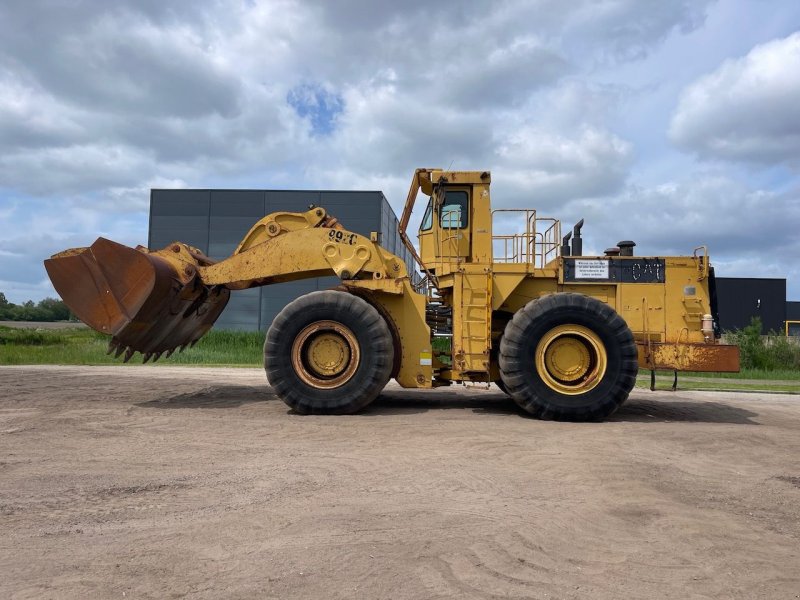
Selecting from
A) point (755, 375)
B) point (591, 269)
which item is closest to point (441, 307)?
point (591, 269)

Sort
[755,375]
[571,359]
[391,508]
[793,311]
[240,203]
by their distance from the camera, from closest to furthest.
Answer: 1. [391,508]
2. [571,359]
3. [755,375]
4. [240,203]
5. [793,311]

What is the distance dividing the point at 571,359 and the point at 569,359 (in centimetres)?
3

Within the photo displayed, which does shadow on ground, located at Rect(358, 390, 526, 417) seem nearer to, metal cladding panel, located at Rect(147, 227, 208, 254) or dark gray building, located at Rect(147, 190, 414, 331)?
dark gray building, located at Rect(147, 190, 414, 331)

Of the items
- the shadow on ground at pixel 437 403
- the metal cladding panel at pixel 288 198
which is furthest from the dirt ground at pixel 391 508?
the metal cladding panel at pixel 288 198

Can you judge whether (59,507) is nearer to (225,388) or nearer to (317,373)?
(317,373)

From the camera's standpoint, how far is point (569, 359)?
9.03 meters

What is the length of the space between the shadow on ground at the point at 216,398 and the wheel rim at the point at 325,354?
1.63 meters

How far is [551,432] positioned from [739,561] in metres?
4.16

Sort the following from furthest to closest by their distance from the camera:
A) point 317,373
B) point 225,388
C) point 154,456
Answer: point 225,388 < point 317,373 < point 154,456

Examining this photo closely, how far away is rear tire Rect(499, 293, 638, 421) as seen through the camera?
882 centimetres

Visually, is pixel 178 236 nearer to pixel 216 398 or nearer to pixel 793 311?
pixel 216 398

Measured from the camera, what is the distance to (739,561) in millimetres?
3734

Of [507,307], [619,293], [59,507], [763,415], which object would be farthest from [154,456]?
[763,415]

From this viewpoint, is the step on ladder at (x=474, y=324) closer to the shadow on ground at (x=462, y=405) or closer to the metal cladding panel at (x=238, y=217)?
the shadow on ground at (x=462, y=405)
